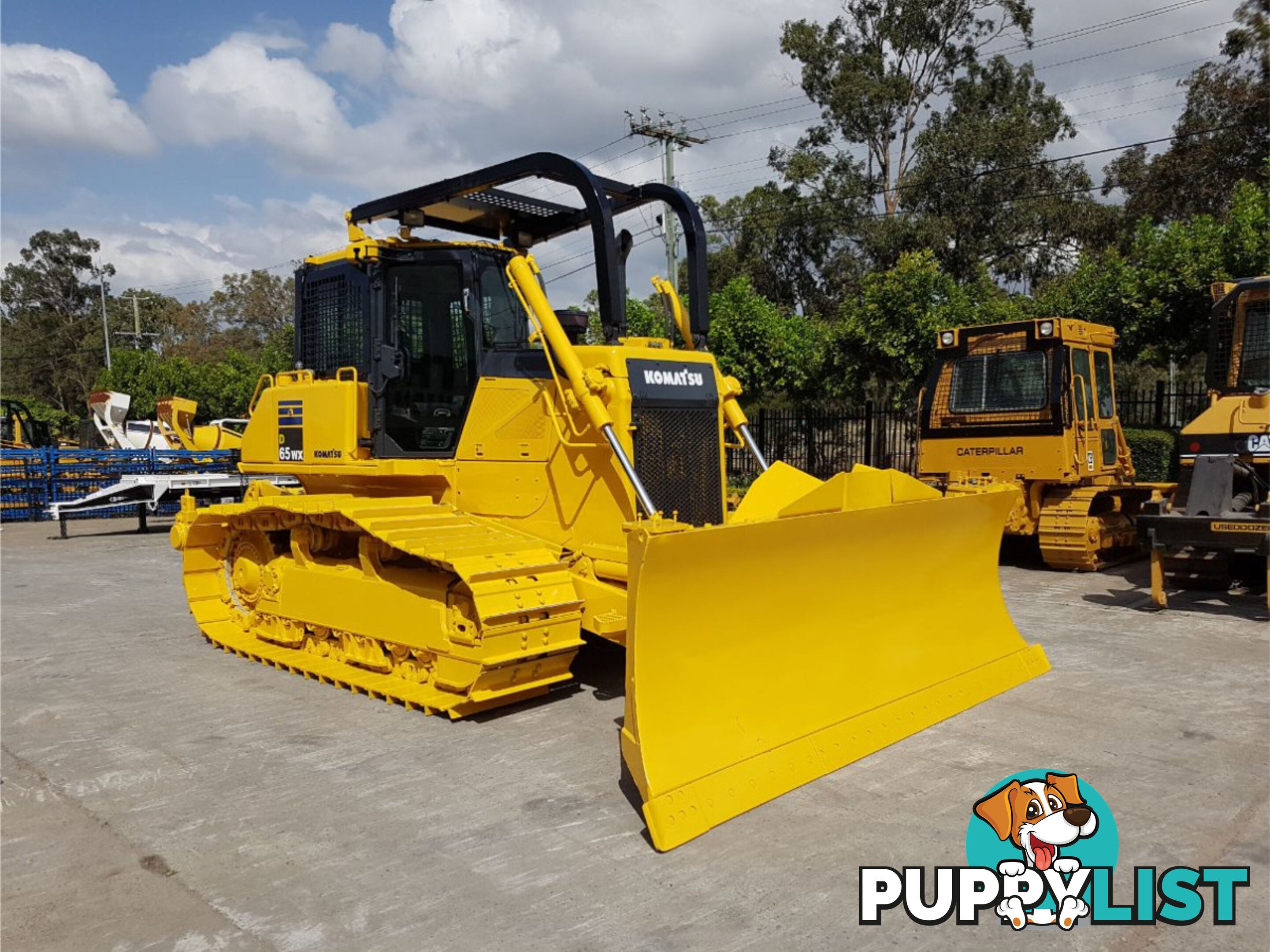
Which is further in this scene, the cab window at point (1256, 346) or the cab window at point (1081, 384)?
the cab window at point (1081, 384)

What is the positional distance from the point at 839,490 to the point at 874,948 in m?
2.32

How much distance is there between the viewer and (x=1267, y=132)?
2422 centimetres

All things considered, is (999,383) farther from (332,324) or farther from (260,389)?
(260,389)

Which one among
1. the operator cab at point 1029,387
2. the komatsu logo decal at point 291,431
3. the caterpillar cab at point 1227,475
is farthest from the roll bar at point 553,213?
the operator cab at point 1029,387

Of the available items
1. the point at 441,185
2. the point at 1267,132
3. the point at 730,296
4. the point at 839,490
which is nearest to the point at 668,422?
the point at 839,490

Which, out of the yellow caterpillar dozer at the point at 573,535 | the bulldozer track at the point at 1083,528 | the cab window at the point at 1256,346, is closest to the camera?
the yellow caterpillar dozer at the point at 573,535

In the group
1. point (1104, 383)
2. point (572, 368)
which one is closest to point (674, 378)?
point (572, 368)

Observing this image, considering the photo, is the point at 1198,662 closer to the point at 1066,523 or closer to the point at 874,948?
the point at 1066,523

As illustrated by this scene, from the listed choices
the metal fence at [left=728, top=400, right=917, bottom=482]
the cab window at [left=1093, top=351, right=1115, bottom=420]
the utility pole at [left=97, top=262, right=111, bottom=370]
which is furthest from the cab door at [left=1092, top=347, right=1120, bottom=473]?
the utility pole at [left=97, top=262, right=111, bottom=370]

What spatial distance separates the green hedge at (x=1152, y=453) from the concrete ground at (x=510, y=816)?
25.1 ft

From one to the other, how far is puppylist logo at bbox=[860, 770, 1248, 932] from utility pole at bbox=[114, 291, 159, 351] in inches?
2220

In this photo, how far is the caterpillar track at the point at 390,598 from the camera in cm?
519

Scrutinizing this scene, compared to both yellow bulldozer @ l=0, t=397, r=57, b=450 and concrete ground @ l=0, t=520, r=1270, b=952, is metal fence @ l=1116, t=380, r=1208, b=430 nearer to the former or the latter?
concrete ground @ l=0, t=520, r=1270, b=952

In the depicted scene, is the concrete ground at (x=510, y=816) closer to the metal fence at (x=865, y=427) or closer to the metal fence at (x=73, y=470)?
the metal fence at (x=865, y=427)
